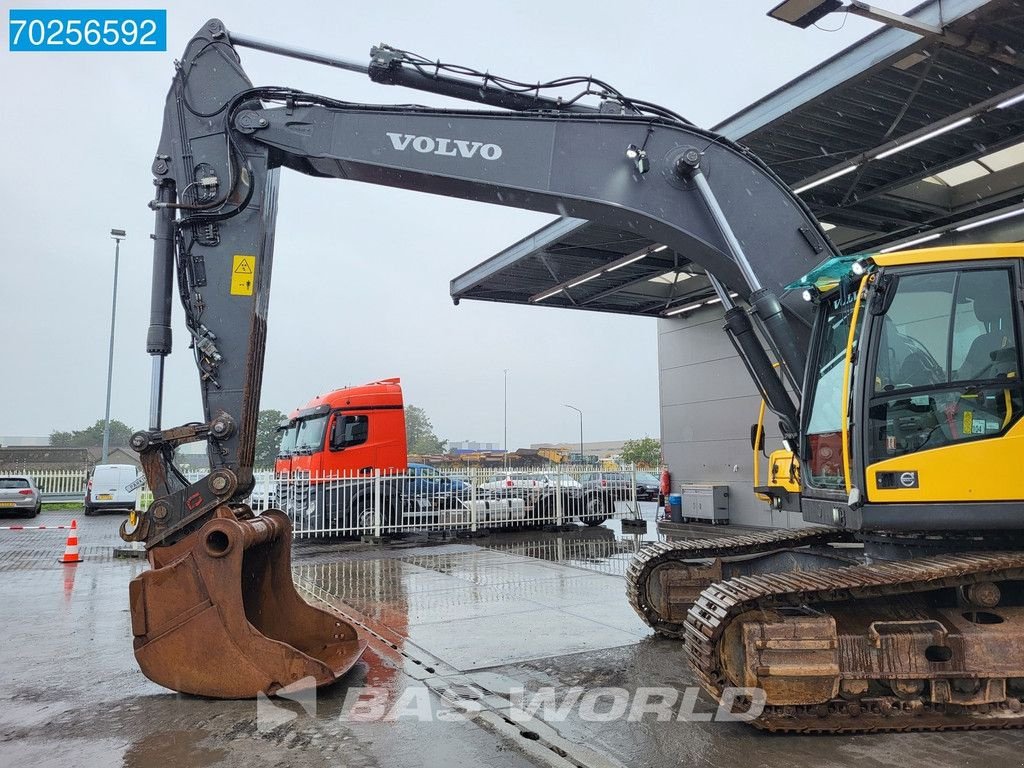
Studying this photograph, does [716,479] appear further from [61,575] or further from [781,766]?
[781,766]

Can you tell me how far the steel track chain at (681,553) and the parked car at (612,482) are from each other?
10.4 meters

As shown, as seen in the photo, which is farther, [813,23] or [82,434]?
[82,434]

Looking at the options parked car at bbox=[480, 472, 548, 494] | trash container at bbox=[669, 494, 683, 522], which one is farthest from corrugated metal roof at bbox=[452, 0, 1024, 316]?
trash container at bbox=[669, 494, 683, 522]

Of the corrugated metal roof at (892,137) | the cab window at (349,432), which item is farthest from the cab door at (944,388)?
the cab window at (349,432)

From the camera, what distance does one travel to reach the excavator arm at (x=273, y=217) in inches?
196

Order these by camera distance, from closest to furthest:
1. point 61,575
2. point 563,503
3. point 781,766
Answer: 1. point 781,766
2. point 61,575
3. point 563,503

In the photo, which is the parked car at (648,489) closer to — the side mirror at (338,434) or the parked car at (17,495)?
the side mirror at (338,434)

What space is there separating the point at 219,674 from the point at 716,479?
47.9 ft

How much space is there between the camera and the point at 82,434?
99.1m

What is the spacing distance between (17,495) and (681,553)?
2233 centimetres

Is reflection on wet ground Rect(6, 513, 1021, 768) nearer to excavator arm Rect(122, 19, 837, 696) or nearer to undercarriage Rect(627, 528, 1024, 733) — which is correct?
undercarriage Rect(627, 528, 1024, 733)

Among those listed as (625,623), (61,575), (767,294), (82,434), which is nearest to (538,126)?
(767,294)

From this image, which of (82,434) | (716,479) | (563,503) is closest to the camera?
(563,503)

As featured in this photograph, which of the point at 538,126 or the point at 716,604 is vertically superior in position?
the point at 538,126
